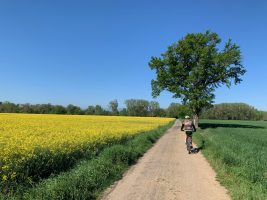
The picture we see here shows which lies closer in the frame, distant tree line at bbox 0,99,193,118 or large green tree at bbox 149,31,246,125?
large green tree at bbox 149,31,246,125

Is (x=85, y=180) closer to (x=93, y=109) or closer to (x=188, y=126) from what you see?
(x=188, y=126)

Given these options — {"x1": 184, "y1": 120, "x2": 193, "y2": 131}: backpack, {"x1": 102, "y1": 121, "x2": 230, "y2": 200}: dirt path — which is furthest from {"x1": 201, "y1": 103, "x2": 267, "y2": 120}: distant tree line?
{"x1": 102, "y1": 121, "x2": 230, "y2": 200}: dirt path

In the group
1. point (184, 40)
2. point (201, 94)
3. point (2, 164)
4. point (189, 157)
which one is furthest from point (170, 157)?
point (184, 40)

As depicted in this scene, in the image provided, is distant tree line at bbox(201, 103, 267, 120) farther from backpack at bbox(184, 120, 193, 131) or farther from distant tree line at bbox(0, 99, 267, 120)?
backpack at bbox(184, 120, 193, 131)

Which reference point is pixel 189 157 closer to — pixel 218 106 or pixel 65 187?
pixel 65 187

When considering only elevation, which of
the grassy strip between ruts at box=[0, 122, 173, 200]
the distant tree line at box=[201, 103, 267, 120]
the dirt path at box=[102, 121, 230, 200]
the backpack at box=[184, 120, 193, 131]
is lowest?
the dirt path at box=[102, 121, 230, 200]

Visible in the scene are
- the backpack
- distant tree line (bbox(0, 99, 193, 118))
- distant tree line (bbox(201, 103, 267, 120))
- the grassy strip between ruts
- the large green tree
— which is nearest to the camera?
the grassy strip between ruts

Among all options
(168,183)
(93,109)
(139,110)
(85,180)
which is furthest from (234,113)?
(85,180)

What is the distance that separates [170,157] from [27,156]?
8.85m

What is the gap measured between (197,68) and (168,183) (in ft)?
122

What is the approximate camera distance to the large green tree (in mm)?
46094

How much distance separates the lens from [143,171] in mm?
12648

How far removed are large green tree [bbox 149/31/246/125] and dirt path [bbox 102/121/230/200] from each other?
3204cm

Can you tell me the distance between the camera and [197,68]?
4625 centimetres
